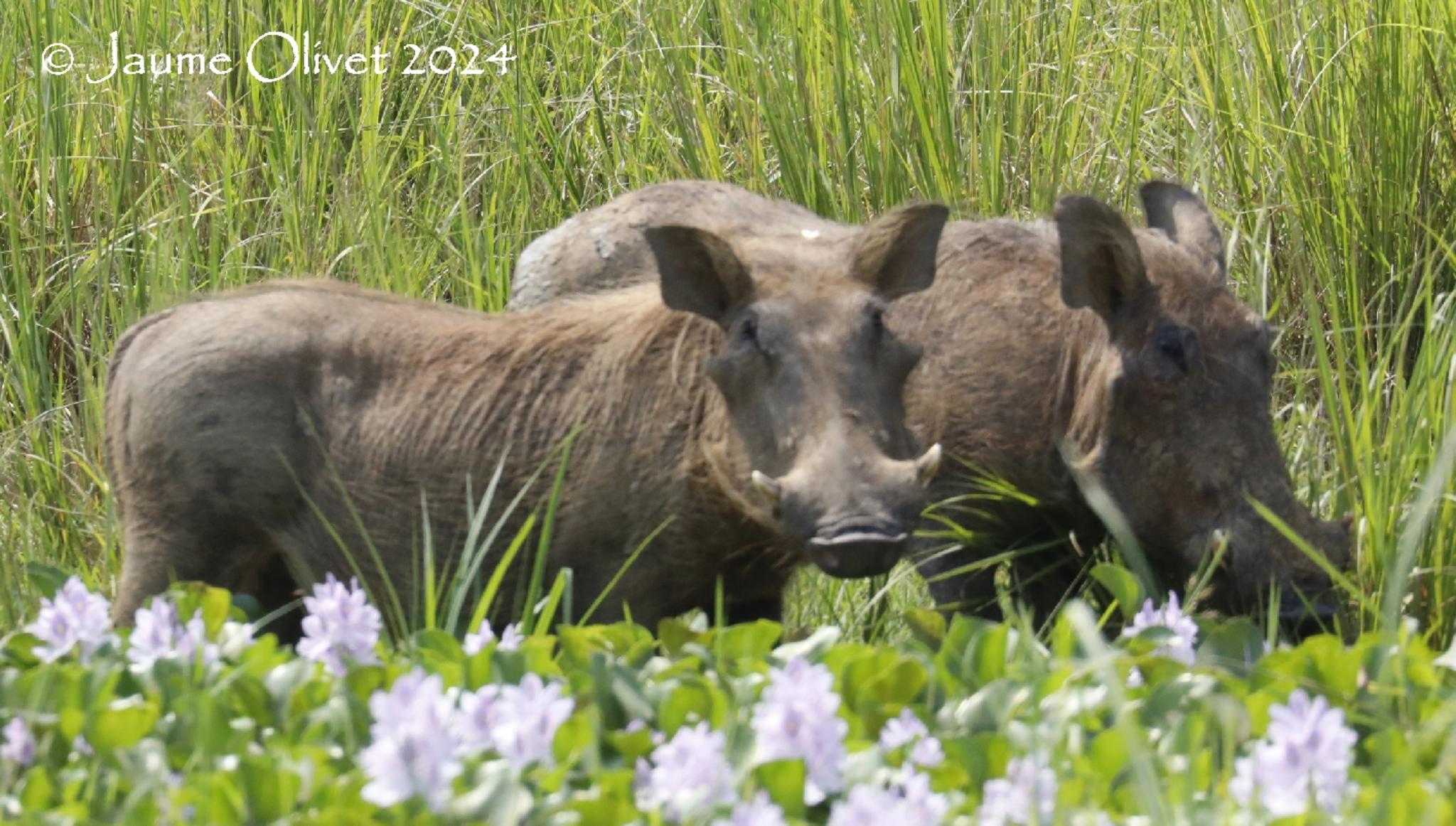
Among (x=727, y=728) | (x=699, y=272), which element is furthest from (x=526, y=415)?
(x=727, y=728)

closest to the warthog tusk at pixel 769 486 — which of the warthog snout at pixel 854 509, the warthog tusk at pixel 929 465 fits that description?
the warthog snout at pixel 854 509

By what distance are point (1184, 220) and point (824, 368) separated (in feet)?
3.87

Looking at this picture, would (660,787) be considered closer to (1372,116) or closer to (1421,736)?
(1421,736)

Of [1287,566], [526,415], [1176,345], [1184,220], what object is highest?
[1184,220]

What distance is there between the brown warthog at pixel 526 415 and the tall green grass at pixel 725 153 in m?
0.37

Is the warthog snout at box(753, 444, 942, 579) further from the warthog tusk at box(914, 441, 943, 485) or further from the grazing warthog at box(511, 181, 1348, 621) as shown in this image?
the grazing warthog at box(511, 181, 1348, 621)

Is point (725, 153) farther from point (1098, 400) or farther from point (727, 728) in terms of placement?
point (727, 728)

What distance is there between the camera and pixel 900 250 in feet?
11.9

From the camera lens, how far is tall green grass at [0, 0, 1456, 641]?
185 inches

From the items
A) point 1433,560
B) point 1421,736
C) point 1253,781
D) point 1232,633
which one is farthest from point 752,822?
point 1433,560

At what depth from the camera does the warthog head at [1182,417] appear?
367 cm

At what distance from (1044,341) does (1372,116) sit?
126cm

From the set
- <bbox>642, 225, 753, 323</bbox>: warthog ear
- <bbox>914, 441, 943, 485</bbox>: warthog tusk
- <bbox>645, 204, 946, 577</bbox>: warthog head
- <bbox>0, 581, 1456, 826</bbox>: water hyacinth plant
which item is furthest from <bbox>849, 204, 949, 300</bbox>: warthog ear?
<bbox>0, 581, 1456, 826</bbox>: water hyacinth plant

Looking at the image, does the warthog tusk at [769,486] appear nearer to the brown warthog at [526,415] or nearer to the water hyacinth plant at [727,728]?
the brown warthog at [526,415]
